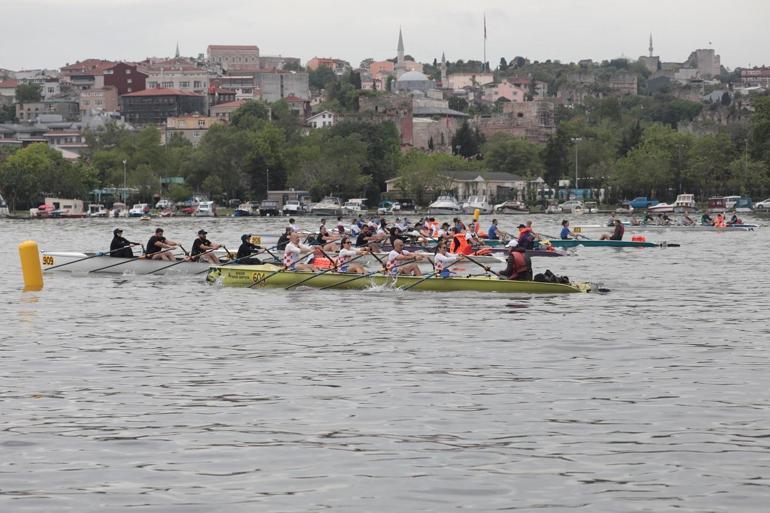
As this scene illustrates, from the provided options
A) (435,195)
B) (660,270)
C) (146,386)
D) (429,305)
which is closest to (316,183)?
(435,195)

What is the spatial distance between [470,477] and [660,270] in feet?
107

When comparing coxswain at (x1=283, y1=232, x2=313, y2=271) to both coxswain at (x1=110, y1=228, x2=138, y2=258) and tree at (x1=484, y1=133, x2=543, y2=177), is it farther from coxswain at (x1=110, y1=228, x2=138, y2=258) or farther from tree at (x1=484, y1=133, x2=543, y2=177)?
tree at (x1=484, y1=133, x2=543, y2=177)

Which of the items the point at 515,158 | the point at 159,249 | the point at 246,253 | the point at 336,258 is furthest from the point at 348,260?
the point at 515,158

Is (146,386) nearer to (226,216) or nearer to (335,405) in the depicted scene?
(335,405)

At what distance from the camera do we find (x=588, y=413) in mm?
17781

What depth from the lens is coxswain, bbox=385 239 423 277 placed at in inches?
1331

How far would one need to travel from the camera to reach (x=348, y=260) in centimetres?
3619

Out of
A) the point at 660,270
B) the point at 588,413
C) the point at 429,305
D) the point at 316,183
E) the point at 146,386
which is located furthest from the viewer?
the point at 316,183

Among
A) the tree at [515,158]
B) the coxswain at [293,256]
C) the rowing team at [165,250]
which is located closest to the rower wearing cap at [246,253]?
the rowing team at [165,250]

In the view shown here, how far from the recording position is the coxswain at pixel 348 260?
34.9 meters

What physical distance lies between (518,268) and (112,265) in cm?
1336

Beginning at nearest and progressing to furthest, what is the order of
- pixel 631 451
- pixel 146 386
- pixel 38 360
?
pixel 631 451
pixel 146 386
pixel 38 360

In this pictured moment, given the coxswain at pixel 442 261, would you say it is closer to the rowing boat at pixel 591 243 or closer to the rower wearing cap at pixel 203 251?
the rower wearing cap at pixel 203 251

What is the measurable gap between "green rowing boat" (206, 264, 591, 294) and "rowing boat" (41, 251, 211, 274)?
243 cm
